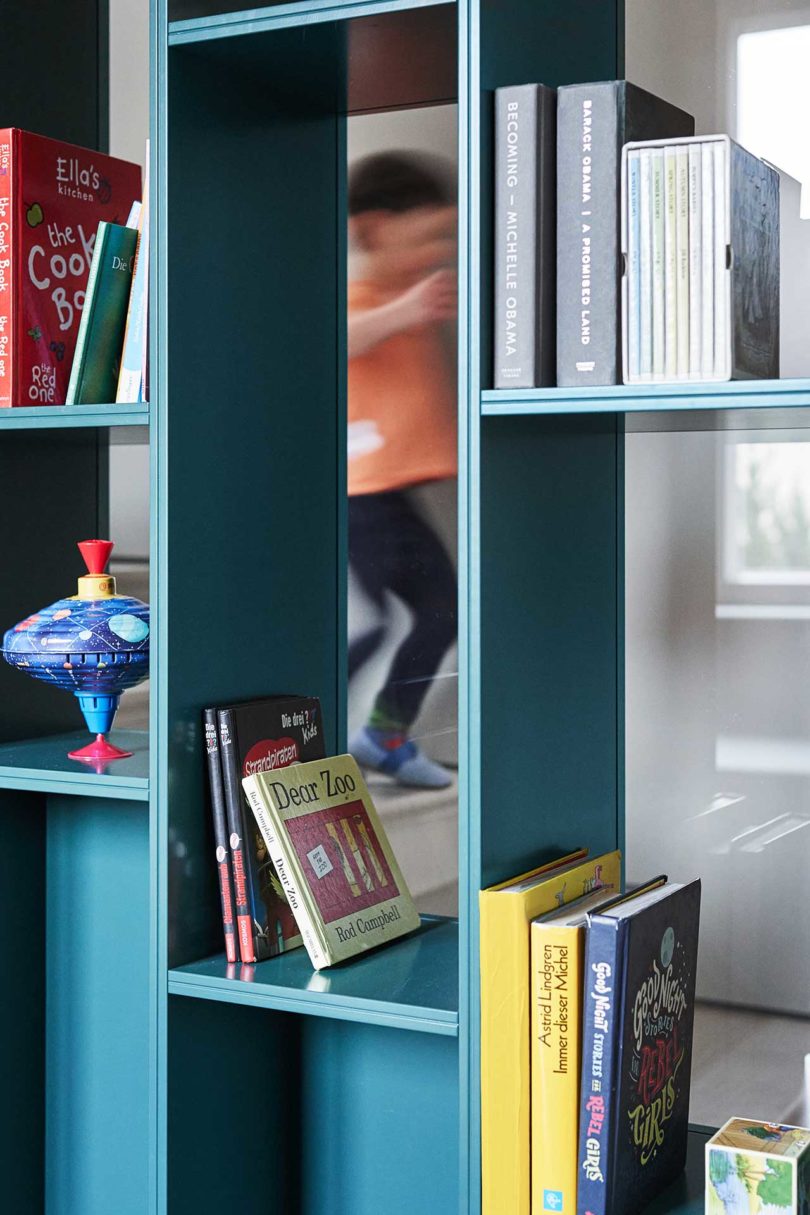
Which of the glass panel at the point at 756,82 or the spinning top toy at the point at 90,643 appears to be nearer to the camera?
the spinning top toy at the point at 90,643

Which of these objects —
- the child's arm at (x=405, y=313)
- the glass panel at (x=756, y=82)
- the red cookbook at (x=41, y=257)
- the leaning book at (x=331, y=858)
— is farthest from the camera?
the child's arm at (x=405, y=313)

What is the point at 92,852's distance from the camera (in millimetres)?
1715

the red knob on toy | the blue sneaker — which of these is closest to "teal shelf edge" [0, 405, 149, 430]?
the red knob on toy

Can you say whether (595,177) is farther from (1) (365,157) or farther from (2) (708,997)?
(2) (708,997)

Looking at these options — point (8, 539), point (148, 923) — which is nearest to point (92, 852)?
point (148, 923)

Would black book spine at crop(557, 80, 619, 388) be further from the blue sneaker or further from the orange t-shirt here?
the blue sneaker

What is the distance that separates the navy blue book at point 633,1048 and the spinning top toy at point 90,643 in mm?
611

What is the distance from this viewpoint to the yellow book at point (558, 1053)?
1276mm

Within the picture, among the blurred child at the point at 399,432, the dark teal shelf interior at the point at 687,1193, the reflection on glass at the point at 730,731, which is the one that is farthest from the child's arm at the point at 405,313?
the dark teal shelf interior at the point at 687,1193

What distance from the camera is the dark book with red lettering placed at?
151 cm

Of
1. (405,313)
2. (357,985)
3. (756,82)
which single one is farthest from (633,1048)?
(756,82)

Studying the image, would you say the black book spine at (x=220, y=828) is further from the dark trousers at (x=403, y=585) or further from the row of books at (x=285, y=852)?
the dark trousers at (x=403, y=585)

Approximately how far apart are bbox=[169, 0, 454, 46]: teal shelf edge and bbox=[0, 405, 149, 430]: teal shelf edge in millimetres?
388

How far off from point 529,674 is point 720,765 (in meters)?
0.69
